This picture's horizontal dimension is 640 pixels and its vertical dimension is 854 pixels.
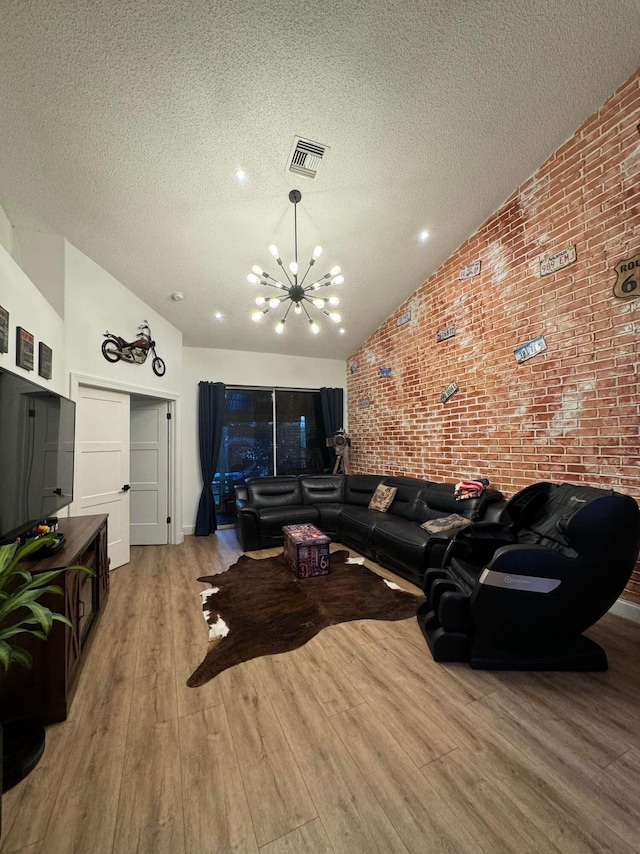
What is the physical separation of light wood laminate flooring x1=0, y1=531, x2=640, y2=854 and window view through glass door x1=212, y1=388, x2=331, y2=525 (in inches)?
130

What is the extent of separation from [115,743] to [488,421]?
3535 millimetres

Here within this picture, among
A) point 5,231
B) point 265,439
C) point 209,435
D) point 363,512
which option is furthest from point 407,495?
point 5,231

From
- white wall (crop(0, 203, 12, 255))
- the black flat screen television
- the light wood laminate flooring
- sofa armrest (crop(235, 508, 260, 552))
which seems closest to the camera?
the light wood laminate flooring

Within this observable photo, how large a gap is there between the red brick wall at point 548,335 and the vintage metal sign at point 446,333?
0.06 meters

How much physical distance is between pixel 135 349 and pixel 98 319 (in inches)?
17.9

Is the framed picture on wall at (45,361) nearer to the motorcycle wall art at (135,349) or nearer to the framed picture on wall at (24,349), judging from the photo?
the framed picture on wall at (24,349)

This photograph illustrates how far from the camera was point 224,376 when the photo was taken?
17.2 feet

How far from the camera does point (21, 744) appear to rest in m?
1.39

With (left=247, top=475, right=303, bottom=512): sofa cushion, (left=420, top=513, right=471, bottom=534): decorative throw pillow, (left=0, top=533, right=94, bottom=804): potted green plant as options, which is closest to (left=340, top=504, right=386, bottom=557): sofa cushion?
(left=420, top=513, right=471, bottom=534): decorative throw pillow

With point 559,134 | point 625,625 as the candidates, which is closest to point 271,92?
point 559,134

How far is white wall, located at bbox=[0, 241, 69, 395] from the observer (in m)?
1.89

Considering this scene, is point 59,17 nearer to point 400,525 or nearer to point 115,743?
point 115,743

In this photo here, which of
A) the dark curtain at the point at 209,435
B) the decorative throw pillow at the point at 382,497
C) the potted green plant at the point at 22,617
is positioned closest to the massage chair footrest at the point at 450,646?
the potted green plant at the point at 22,617

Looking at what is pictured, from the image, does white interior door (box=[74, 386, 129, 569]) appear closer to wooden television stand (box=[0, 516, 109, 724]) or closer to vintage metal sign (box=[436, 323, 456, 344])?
wooden television stand (box=[0, 516, 109, 724])
